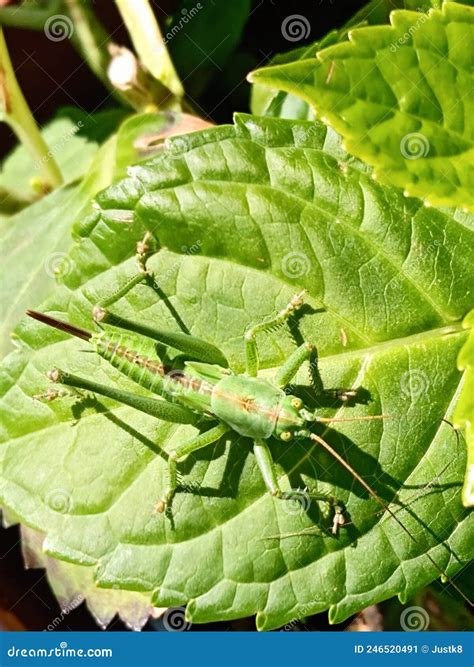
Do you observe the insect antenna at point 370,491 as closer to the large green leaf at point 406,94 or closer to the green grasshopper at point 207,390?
the green grasshopper at point 207,390

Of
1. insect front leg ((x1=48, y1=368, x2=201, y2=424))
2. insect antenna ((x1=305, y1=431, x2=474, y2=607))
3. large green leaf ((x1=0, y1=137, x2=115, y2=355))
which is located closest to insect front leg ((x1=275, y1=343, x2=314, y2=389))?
insect antenna ((x1=305, y1=431, x2=474, y2=607))

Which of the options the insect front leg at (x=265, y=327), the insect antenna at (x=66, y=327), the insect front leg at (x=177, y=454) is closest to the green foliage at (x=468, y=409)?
the insect front leg at (x=265, y=327)

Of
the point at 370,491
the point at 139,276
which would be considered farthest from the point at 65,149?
the point at 370,491

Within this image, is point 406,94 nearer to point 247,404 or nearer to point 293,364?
point 293,364

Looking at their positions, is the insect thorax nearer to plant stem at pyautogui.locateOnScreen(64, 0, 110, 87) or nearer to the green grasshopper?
Answer: the green grasshopper

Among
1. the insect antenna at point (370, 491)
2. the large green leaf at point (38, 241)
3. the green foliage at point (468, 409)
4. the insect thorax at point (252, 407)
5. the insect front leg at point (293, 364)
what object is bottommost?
the large green leaf at point (38, 241)

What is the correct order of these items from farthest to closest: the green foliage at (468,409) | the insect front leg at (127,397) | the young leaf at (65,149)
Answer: the young leaf at (65,149)
the insect front leg at (127,397)
the green foliage at (468,409)
